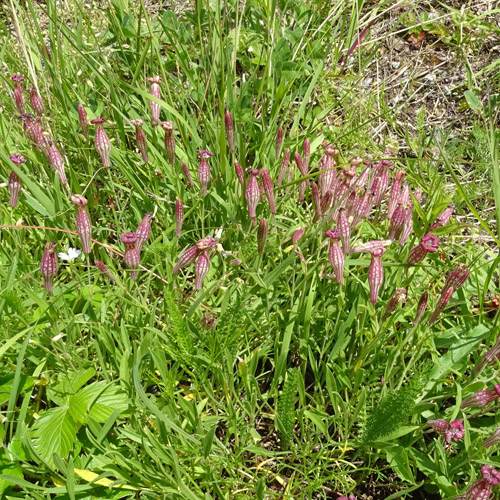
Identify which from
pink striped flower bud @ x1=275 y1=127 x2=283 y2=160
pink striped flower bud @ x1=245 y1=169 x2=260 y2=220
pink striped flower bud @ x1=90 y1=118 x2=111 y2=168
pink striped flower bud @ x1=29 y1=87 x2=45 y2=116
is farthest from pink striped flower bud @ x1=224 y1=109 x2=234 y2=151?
pink striped flower bud @ x1=29 y1=87 x2=45 y2=116

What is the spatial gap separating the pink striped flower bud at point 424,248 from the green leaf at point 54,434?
1.02m

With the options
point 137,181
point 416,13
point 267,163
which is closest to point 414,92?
point 416,13

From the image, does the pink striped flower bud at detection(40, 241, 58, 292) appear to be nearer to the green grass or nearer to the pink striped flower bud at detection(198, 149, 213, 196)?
the green grass

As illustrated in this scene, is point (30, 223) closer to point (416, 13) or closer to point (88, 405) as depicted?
point (88, 405)

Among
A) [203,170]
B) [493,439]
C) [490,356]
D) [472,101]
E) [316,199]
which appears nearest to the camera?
[493,439]

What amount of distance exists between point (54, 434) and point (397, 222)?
1117 mm

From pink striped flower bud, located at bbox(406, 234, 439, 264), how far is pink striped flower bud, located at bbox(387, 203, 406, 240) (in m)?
0.13

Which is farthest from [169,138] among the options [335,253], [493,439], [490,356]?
[493,439]

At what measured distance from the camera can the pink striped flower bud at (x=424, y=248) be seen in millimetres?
1417

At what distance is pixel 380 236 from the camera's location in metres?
1.91

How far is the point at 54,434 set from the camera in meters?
1.40

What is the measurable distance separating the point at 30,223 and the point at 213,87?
0.92 metres

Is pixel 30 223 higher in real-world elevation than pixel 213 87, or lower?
lower

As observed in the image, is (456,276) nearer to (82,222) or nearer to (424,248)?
(424,248)
